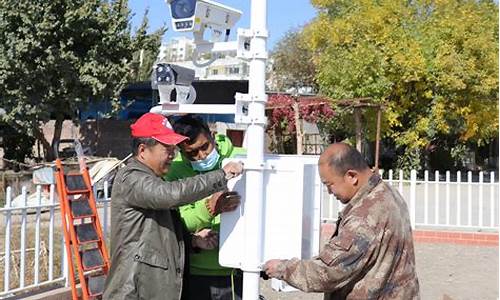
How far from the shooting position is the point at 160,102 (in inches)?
124

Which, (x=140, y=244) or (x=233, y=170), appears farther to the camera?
(x=140, y=244)

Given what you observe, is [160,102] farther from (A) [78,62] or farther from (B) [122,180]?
(A) [78,62]

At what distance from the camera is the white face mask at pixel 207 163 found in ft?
11.0

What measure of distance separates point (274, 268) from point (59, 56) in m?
17.8

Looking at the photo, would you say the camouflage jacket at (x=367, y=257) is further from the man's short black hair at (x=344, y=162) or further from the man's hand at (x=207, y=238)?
the man's hand at (x=207, y=238)

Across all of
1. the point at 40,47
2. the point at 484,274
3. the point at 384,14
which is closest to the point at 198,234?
Result: the point at 484,274

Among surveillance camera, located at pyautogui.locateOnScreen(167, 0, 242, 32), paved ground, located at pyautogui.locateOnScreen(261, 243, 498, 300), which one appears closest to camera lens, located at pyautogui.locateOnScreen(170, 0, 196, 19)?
surveillance camera, located at pyautogui.locateOnScreen(167, 0, 242, 32)

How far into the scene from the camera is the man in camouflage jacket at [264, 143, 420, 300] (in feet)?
8.21

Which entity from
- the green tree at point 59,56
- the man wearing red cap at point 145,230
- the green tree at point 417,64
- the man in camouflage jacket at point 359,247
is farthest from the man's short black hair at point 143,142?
the green tree at point 417,64

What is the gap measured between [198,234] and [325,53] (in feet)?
64.4

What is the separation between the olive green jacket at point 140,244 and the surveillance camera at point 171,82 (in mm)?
349

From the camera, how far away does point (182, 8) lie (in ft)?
9.69

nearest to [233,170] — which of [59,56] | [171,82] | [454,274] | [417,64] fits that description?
[171,82]

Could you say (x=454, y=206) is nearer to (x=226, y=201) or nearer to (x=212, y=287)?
(x=212, y=287)
